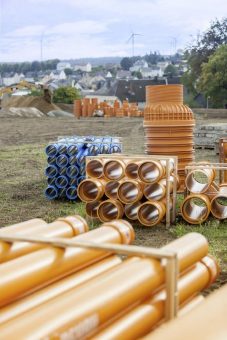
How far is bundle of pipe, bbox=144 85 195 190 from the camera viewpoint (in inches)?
396

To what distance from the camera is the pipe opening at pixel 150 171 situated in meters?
8.09

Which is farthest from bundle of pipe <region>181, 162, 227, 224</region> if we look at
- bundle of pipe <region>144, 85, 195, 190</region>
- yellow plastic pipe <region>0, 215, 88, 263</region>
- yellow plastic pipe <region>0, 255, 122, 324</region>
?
yellow plastic pipe <region>0, 255, 122, 324</region>

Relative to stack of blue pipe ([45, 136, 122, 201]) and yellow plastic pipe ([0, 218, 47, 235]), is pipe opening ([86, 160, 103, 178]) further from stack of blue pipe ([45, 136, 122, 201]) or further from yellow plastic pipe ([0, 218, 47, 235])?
yellow plastic pipe ([0, 218, 47, 235])

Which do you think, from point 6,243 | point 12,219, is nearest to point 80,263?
point 6,243

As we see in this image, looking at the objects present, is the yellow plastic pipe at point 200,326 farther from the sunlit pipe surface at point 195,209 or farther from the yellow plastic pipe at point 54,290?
the sunlit pipe surface at point 195,209

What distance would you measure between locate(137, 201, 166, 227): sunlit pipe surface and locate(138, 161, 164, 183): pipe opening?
0.36 meters

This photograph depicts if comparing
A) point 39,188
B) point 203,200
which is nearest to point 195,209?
point 203,200

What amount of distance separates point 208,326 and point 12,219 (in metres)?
7.10

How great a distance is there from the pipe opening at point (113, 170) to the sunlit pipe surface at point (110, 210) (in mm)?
375

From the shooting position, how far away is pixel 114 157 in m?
8.62

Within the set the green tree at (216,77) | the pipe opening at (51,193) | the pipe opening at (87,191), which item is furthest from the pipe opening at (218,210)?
the green tree at (216,77)

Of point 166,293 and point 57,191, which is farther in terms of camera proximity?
point 57,191

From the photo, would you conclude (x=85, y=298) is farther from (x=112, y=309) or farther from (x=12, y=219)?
(x=12, y=219)

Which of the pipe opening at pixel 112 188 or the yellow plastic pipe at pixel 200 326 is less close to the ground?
the yellow plastic pipe at pixel 200 326
